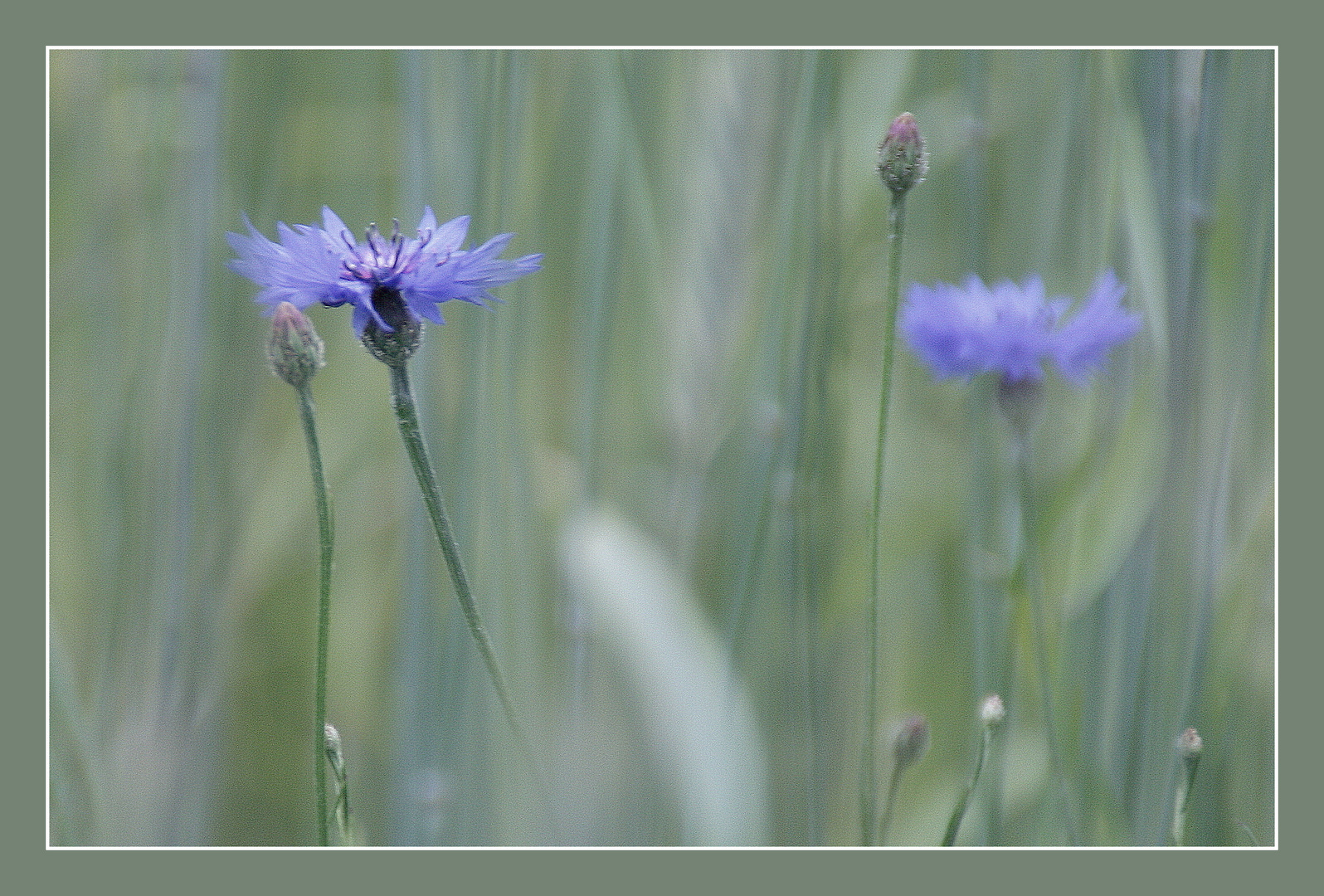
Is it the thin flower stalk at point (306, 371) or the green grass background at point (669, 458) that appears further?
the green grass background at point (669, 458)

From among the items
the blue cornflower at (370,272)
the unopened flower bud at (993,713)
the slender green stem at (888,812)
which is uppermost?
the blue cornflower at (370,272)

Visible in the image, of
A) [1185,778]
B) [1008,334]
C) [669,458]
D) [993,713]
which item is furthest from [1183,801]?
[669,458]

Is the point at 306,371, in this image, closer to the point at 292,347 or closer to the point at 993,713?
the point at 292,347

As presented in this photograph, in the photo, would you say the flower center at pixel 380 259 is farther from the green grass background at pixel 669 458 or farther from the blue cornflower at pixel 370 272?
the green grass background at pixel 669 458

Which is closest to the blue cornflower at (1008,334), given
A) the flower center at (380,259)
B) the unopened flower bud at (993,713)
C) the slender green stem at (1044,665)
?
the slender green stem at (1044,665)

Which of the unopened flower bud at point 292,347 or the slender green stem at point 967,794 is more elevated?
the unopened flower bud at point 292,347

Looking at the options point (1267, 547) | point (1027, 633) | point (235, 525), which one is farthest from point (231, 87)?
point (1267, 547)
